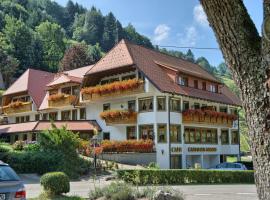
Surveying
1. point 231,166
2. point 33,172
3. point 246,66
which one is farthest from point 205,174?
point 246,66

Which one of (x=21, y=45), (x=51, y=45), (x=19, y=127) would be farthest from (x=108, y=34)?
(x=19, y=127)

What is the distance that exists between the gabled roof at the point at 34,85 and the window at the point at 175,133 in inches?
804

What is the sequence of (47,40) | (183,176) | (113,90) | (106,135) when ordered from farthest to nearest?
(47,40) < (106,135) < (113,90) < (183,176)

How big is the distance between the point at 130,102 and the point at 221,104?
38.8ft

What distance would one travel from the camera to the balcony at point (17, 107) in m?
56.1

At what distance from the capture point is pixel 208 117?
150 ft

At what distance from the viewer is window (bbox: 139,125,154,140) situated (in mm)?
41344

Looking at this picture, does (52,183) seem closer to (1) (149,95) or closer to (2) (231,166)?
(2) (231,166)

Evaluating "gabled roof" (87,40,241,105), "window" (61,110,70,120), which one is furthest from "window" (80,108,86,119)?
"gabled roof" (87,40,241,105)

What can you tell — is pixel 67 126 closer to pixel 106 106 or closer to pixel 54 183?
pixel 106 106

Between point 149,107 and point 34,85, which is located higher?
point 34,85

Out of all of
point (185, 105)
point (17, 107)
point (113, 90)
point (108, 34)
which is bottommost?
point (185, 105)

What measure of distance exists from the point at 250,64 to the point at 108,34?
6738 inches

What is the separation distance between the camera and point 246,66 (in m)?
4.38
